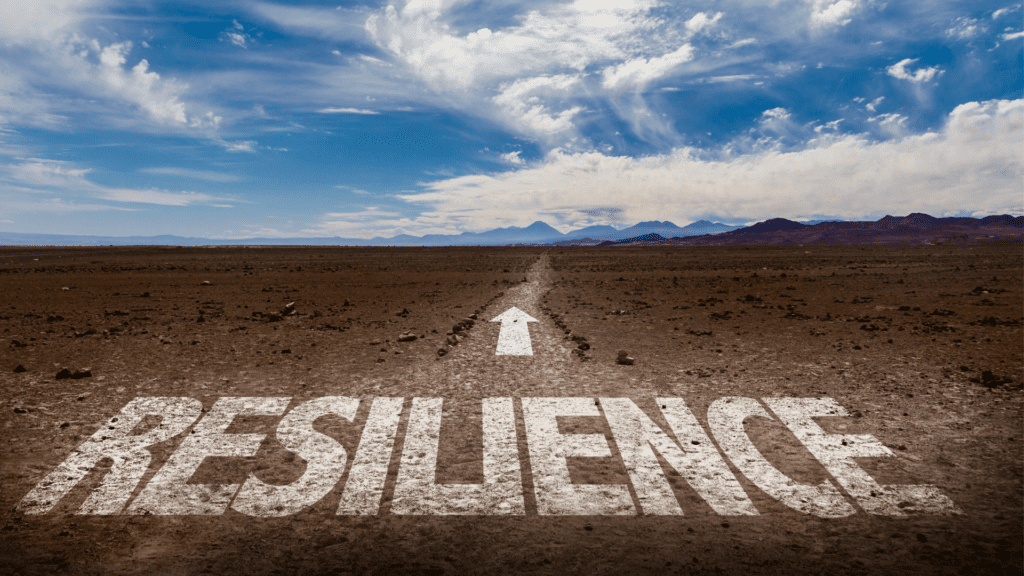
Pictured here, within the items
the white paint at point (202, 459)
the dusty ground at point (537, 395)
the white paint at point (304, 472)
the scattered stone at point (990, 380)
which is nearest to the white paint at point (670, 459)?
the dusty ground at point (537, 395)

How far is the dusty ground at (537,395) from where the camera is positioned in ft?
10.9

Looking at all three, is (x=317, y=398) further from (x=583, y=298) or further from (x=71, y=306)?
(x=71, y=306)

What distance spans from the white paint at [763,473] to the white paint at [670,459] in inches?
7.0

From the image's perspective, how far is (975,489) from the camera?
415 cm

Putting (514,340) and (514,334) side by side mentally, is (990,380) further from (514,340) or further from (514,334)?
(514,334)

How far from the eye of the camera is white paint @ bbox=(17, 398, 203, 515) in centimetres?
395

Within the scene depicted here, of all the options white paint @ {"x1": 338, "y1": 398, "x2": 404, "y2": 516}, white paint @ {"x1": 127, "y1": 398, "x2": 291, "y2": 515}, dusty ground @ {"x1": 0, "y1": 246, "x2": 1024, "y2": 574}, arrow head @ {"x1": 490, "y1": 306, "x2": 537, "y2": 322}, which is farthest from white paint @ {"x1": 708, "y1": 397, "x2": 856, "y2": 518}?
arrow head @ {"x1": 490, "y1": 306, "x2": 537, "y2": 322}

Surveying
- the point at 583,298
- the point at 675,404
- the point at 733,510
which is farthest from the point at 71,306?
the point at 733,510

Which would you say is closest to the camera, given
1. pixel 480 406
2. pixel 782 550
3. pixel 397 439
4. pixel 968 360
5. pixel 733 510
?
pixel 782 550

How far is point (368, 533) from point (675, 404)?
3.87 meters

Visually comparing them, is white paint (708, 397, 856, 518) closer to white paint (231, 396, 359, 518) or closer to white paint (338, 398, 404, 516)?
white paint (338, 398, 404, 516)

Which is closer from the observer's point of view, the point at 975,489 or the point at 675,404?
the point at 975,489

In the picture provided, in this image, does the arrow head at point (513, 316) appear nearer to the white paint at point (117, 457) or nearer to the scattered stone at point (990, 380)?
the white paint at point (117, 457)

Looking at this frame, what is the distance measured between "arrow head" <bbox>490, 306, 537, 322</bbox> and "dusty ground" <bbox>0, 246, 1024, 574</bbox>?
1.18 feet
